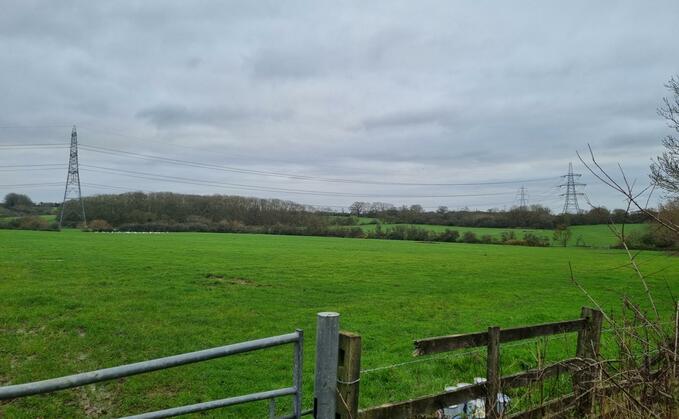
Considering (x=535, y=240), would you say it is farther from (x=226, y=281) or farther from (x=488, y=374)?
(x=488, y=374)

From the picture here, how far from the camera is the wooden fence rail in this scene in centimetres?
379

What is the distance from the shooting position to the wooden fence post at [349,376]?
12.4ft

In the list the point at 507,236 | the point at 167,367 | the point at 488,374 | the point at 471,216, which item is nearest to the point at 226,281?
the point at 488,374

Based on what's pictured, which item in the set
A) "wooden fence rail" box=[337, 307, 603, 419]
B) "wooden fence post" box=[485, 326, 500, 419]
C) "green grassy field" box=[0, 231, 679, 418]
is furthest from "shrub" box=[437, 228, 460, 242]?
"wooden fence post" box=[485, 326, 500, 419]

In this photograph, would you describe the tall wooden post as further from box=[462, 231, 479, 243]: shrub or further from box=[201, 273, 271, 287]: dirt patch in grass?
box=[462, 231, 479, 243]: shrub

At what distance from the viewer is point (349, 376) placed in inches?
149

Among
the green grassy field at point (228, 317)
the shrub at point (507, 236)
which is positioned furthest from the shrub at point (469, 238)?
the green grassy field at point (228, 317)

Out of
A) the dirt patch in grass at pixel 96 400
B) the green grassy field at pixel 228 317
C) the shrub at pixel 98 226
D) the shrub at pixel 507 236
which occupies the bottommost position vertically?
the dirt patch in grass at pixel 96 400

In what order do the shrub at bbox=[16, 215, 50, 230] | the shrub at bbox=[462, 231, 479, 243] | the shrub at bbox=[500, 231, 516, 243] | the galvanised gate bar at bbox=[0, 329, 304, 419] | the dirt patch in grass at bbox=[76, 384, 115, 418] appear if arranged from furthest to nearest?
the shrub at bbox=[462, 231, 479, 243]
the shrub at bbox=[500, 231, 516, 243]
the shrub at bbox=[16, 215, 50, 230]
the dirt patch in grass at bbox=[76, 384, 115, 418]
the galvanised gate bar at bbox=[0, 329, 304, 419]

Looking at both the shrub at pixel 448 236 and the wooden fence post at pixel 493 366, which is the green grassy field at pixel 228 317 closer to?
the wooden fence post at pixel 493 366

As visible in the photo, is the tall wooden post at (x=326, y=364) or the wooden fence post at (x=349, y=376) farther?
the wooden fence post at (x=349, y=376)

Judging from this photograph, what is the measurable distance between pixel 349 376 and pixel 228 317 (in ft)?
37.6

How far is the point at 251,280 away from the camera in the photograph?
23.0 meters

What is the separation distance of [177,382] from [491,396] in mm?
6359
